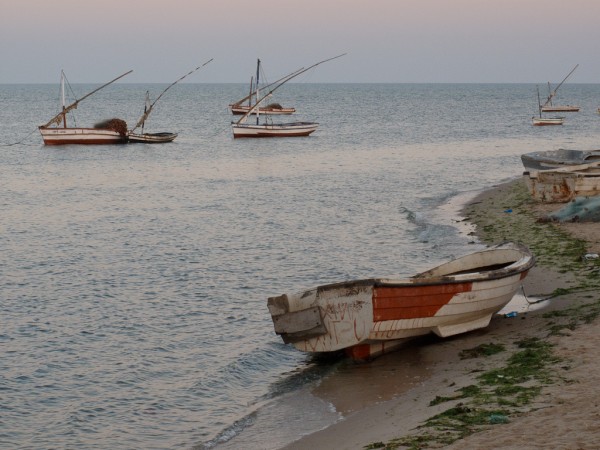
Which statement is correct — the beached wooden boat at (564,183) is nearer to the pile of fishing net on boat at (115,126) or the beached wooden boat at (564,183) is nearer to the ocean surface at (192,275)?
the ocean surface at (192,275)

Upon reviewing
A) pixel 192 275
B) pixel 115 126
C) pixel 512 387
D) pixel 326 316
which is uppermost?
pixel 115 126

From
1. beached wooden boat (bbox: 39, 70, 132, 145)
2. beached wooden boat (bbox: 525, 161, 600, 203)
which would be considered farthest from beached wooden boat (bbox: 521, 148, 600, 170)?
beached wooden boat (bbox: 39, 70, 132, 145)

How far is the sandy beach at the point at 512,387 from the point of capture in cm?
877

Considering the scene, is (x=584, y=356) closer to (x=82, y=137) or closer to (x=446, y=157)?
(x=446, y=157)

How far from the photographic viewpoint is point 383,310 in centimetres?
1255

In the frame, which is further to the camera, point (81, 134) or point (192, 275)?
point (81, 134)

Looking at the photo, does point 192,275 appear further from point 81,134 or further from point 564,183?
point 81,134

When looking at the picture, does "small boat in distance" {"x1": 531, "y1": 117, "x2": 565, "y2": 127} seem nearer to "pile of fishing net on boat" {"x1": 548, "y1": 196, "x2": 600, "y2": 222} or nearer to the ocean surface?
the ocean surface

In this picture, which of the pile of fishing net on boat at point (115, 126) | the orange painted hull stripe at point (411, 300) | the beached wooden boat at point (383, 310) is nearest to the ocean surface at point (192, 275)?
the beached wooden boat at point (383, 310)

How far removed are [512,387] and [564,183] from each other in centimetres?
1582

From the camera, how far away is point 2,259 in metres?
23.5

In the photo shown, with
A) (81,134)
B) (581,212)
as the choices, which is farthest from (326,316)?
(81,134)

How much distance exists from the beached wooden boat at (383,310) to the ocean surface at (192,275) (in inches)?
19.1

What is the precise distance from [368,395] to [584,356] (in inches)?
A: 111
